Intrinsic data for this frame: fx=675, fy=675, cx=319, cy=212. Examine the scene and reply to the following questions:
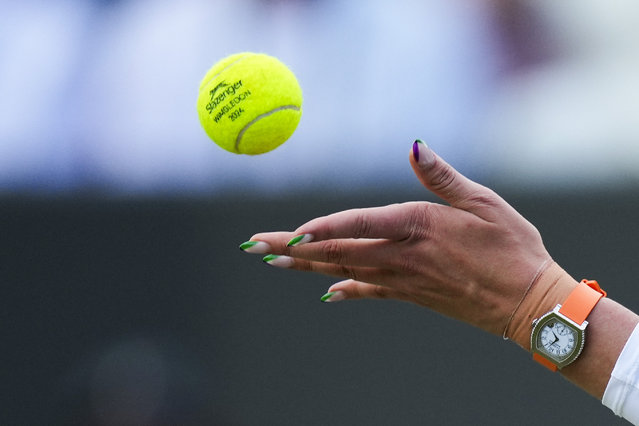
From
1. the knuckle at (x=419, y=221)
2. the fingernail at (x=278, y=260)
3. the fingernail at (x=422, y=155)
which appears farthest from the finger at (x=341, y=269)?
the fingernail at (x=422, y=155)

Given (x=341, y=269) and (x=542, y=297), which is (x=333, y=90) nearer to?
(x=341, y=269)

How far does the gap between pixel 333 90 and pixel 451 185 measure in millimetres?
2277

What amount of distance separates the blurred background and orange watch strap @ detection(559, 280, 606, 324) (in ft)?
7.12

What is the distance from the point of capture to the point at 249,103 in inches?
67.8

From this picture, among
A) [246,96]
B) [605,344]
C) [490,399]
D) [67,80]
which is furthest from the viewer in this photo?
[67,80]

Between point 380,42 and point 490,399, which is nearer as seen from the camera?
point 490,399

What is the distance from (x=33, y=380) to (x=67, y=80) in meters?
1.47

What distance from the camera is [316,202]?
3285 mm

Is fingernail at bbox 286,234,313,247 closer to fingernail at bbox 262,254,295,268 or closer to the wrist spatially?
fingernail at bbox 262,254,295,268

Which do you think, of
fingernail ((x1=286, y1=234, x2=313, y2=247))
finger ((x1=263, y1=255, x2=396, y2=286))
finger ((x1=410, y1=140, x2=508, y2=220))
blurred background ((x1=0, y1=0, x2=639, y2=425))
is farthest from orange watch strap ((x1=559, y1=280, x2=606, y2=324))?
blurred background ((x1=0, y1=0, x2=639, y2=425))

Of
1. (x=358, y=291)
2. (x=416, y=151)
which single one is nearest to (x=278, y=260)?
(x=358, y=291)

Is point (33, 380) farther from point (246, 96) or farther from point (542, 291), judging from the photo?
point (542, 291)

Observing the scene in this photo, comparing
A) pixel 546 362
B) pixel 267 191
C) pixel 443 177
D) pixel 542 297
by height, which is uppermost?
pixel 267 191

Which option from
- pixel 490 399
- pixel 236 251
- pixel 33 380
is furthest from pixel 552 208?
pixel 33 380
